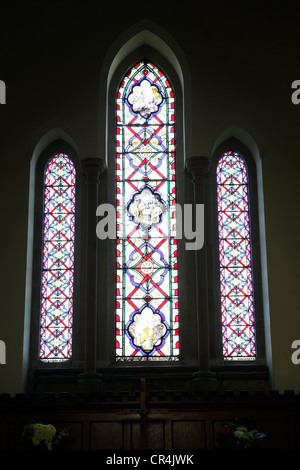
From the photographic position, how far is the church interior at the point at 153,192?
984 cm

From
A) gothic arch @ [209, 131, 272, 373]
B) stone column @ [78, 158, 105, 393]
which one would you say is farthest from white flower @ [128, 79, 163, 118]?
stone column @ [78, 158, 105, 393]

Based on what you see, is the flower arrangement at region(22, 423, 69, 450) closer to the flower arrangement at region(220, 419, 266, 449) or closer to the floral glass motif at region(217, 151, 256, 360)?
the flower arrangement at region(220, 419, 266, 449)

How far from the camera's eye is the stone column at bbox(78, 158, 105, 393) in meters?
9.57

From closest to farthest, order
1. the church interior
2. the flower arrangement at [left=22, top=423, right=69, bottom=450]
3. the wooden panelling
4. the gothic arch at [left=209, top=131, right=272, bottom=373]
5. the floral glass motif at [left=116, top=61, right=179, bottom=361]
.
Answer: the flower arrangement at [left=22, top=423, right=69, bottom=450] < the wooden panelling < the church interior < the gothic arch at [left=209, top=131, right=272, bottom=373] < the floral glass motif at [left=116, top=61, right=179, bottom=361]

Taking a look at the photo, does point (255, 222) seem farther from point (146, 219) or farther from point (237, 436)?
point (237, 436)

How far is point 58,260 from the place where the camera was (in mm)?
10508

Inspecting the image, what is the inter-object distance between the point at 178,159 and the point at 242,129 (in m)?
1.02

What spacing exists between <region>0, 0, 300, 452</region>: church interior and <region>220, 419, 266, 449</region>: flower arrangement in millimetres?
1489

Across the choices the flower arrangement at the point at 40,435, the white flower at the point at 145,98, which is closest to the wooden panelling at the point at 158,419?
the flower arrangement at the point at 40,435

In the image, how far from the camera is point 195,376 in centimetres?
961

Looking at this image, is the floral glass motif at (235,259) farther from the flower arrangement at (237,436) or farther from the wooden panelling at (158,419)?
the flower arrangement at (237,436)

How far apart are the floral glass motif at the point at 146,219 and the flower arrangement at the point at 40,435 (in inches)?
95.0
